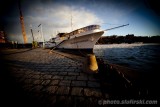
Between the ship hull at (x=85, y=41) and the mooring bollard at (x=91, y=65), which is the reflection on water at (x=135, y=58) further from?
the mooring bollard at (x=91, y=65)

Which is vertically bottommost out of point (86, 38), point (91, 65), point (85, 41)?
point (91, 65)

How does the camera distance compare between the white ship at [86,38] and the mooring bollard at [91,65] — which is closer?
the mooring bollard at [91,65]

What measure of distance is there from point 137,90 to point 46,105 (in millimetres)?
2458

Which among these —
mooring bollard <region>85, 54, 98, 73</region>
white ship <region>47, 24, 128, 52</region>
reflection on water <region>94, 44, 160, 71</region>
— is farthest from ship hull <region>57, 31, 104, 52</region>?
mooring bollard <region>85, 54, 98, 73</region>

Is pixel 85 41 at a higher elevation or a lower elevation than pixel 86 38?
lower

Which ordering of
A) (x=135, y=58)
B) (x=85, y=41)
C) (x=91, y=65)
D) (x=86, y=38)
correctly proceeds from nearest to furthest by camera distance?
(x=91, y=65), (x=135, y=58), (x=86, y=38), (x=85, y=41)

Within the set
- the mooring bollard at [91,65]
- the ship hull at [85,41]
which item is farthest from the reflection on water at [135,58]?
the mooring bollard at [91,65]

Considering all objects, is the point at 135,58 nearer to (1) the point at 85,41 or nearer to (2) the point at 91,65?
(1) the point at 85,41

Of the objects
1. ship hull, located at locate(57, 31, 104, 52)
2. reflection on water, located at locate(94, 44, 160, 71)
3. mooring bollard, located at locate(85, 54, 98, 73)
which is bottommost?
reflection on water, located at locate(94, 44, 160, 71)

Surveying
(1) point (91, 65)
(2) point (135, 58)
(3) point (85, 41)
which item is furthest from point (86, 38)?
(1) point (91, 65)

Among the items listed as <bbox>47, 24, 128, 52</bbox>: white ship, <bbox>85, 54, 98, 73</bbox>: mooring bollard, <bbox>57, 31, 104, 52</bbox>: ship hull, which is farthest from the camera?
<bbox>57, 31, 104, 52</bbox>: ship hull

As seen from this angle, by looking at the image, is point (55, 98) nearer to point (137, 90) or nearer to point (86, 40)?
point (137, 90)

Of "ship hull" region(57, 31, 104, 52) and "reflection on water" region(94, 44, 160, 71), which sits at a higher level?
"ship hull" region(57, 31, 104, 52)

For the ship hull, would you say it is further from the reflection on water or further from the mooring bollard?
the mooring bollard
